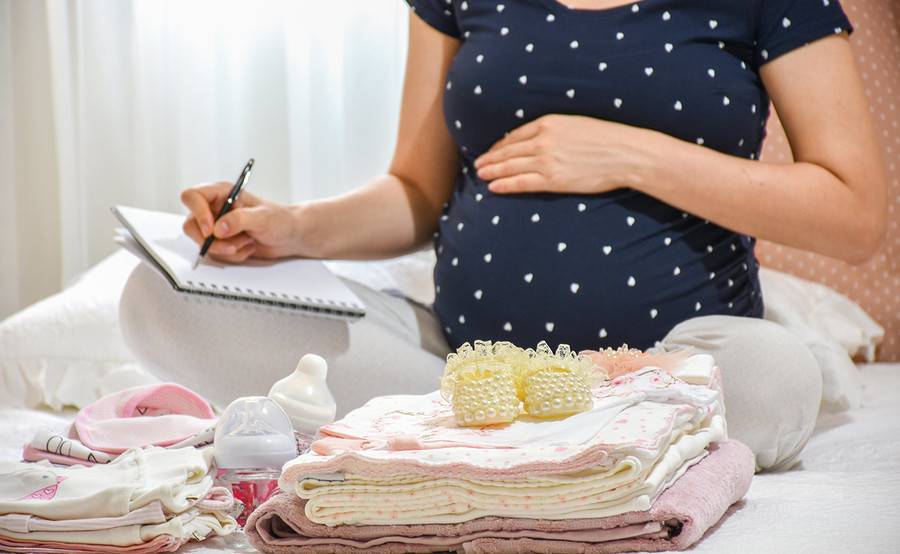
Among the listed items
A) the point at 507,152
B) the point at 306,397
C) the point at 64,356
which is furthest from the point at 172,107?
the point at 306,397

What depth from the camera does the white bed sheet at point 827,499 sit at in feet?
2.23

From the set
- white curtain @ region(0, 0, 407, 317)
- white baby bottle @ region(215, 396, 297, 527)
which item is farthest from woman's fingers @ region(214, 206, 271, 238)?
white curtain @ region(0, 0, 407, 317)

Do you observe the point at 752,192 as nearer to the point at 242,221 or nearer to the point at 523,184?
the point at 523,184

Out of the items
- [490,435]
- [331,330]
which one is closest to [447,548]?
[490,435]

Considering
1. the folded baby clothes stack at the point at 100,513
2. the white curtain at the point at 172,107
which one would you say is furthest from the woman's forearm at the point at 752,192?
the white curtain at the point at 172,107

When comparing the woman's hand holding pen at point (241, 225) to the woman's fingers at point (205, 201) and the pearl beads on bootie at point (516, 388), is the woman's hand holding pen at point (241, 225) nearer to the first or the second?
the woman's fingers at point (205, 201)

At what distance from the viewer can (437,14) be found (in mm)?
1392

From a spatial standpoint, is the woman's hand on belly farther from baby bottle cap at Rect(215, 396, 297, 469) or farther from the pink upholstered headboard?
the pink upholstered headboard

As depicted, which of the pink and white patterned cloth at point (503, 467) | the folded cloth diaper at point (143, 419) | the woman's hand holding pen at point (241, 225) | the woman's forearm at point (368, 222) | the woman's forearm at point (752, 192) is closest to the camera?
the pink and white patterned cloth at point (503, 467)

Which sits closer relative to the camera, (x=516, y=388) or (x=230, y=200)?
(x=516, y=388)

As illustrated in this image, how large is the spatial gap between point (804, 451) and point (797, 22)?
48cm

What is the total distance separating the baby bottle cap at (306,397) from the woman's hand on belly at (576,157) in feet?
1.38

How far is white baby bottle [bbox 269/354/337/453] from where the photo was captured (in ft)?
2.72

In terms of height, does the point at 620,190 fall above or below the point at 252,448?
above
